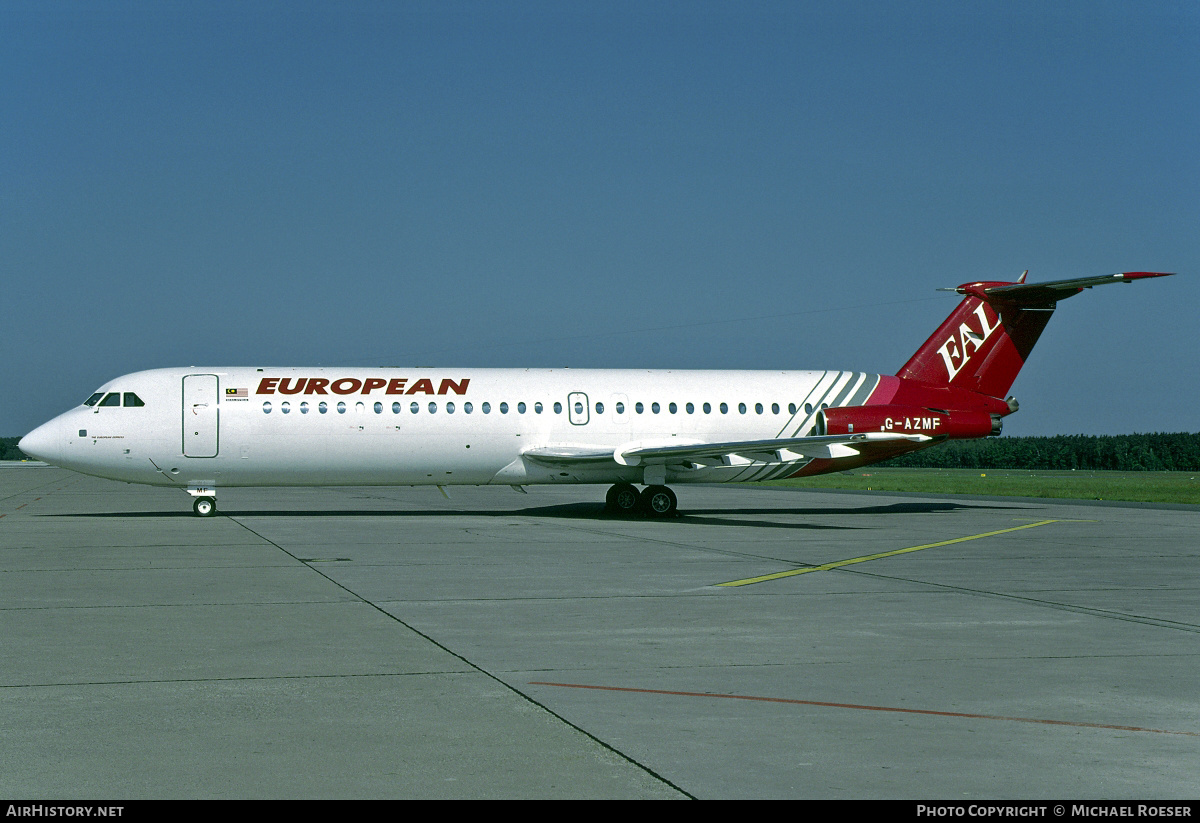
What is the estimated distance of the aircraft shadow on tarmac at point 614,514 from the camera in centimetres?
2628

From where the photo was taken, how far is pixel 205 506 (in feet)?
87.5

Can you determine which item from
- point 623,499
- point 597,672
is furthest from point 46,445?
point 597,672

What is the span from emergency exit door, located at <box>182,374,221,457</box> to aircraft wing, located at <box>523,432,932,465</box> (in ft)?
22.0

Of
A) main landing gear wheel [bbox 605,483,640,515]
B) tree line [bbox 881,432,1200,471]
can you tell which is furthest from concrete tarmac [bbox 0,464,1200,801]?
tree line [bbox 881,432,1200,471]

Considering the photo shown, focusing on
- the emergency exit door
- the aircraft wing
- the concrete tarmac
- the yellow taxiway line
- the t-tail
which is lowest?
the concrete tarmac

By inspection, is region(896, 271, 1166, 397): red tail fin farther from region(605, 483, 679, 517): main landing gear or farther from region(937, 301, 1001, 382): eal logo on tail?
region(605, 483, 679, 517): main landing gear

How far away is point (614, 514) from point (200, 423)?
9483 millimetres

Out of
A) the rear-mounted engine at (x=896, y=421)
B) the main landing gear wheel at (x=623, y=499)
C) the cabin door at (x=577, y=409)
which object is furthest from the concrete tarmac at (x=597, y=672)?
the rear-mounted engine at (x=896, y=421)

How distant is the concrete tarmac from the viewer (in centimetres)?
588

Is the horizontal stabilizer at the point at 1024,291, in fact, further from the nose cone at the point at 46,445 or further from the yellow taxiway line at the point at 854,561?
the nose cone at the point at 46,445

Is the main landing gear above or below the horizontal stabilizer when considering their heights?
below

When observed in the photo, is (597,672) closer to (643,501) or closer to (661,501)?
(661,501)
